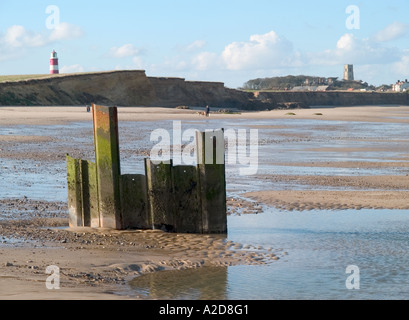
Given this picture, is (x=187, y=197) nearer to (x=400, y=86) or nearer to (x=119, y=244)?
(x=119, y=244)

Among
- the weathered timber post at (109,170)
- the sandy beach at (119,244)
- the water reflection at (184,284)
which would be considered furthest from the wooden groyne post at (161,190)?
the water reflection at (184,284)

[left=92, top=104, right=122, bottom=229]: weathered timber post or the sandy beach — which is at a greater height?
[left=92, top=104, right=122, bottom=229]: weathered timber post

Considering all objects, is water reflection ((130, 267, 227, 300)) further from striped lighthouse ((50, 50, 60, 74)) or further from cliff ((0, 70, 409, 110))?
striped lighthouse ((50, 50, 60, 74))

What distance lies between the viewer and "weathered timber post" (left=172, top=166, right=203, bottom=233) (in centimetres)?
1089

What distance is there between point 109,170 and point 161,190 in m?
0.90

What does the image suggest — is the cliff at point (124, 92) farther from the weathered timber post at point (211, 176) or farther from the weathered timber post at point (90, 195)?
the weathered timber post at point (211, 176)

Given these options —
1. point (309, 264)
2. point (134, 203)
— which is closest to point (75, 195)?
point (134, 203)

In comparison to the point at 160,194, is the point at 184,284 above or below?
below

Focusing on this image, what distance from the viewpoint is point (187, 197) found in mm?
10922

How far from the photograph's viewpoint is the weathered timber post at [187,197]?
1089 cm

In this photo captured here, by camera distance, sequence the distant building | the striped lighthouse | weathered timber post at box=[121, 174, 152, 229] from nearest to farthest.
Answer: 1. weathered timber post at box=[121, 174, 152, 229]
2. the striped lighthouse
3. the distant building

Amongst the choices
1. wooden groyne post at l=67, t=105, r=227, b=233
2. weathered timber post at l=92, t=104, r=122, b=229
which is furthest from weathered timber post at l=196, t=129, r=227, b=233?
weathered timber post at l=92, t=104, r=122, b=229

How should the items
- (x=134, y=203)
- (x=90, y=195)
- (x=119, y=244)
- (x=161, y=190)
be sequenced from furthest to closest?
(x=90, y=195) < (x=134, y=203) < (x=161, y=190) < (x=119, y=244)

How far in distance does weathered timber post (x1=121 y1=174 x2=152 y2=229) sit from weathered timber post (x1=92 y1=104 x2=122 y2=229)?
0.09 meters
